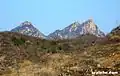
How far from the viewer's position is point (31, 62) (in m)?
47.2

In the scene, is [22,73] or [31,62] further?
[31,62]

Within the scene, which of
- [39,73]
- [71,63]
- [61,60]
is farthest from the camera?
[61,60]

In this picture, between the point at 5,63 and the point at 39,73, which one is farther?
the point at 5,63

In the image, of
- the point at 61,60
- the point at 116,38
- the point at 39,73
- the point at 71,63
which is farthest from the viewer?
the point at 116,38

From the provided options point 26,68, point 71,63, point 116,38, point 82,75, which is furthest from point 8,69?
point 116,38

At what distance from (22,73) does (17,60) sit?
1096 cm

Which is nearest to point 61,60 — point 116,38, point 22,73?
point 22,73

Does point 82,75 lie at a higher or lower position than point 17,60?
lower

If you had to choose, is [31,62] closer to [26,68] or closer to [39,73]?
[26,68]

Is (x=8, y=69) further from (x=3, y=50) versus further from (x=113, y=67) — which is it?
(x=3, y=50)

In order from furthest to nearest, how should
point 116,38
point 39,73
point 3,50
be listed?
point 116,38, point 3,50, point 39,73

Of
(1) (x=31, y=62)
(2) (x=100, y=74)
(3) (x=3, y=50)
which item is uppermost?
(3) (x=3, y=50)

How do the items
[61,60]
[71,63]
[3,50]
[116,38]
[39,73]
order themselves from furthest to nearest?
[116,38] < [3,50] < [61,60] < [71,63] < [39,73]

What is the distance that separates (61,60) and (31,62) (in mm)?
4353
